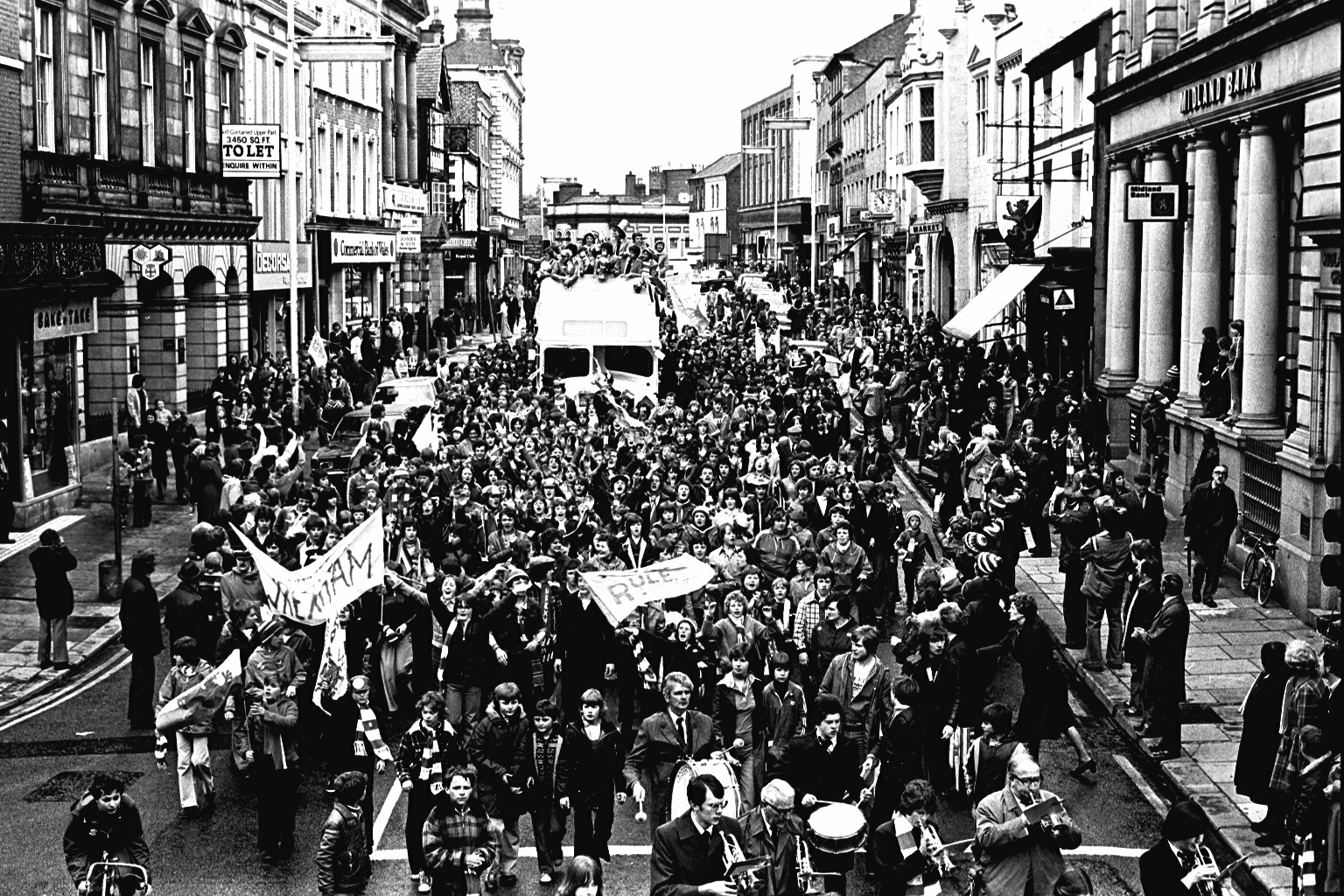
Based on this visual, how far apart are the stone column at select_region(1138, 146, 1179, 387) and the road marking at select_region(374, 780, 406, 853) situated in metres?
17.8

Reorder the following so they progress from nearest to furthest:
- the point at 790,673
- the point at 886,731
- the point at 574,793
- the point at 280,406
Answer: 1. the point at 574,793
2. the point at 886,731
3. the point at 790,673
4. the point at 280,406

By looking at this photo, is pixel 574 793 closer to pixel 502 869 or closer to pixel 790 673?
pixel 502 869

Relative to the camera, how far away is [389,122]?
6206cm

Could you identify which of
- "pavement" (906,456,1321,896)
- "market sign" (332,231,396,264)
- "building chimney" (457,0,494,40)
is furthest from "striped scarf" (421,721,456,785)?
"building chimney" (457,0,494,40)

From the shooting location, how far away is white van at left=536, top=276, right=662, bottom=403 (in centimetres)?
3272

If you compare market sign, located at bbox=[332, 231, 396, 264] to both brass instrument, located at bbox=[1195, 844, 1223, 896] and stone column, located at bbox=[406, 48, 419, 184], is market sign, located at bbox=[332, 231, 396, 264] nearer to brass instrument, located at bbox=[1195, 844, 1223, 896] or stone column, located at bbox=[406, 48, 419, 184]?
stone column, located at bbox=[406, 48, 419, 184]

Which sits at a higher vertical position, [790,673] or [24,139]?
[24,139]

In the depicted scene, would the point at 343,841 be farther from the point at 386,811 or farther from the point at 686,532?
the point at 686,532

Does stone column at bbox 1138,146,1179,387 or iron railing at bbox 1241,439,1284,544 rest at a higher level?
stone column at bbox 1138,146,1179,387

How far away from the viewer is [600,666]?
14.6 m

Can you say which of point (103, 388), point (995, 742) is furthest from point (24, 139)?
point (995, 742)

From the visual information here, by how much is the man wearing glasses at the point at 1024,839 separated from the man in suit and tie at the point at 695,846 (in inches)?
55.4

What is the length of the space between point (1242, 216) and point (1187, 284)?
3.92 meters

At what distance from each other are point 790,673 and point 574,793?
98.2 inches
